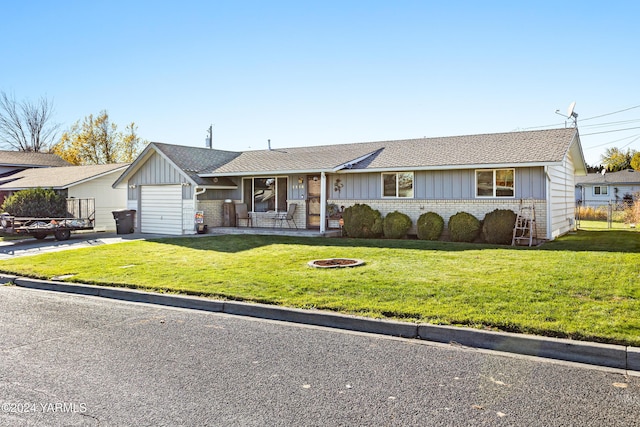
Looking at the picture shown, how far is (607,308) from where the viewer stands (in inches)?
246

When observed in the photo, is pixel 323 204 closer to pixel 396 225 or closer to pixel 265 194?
pixel 396 225

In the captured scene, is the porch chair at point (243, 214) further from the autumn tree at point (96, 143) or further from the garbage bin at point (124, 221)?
the autumn tree at point (96, 143)

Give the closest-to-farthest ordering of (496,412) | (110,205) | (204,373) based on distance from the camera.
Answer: (496,412) → (204,373) → (110,205)

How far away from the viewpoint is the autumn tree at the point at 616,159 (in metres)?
62.8

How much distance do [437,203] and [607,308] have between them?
442 inches

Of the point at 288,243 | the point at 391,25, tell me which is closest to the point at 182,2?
the point at 391,25

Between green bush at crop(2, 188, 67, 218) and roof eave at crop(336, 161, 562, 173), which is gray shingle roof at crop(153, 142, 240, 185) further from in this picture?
green bush at crop(2, 188, 67, 218)

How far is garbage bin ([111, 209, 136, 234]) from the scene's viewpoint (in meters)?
21.0

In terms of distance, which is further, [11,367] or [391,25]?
[391,25]

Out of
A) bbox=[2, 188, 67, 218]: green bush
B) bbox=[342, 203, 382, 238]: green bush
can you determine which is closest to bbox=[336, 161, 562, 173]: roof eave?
bbox=[342, 203, 382, 238]: green bush

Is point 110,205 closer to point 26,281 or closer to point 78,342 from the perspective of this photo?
point 26,281

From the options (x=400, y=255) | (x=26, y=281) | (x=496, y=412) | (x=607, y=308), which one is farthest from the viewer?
(x=400, y=255)

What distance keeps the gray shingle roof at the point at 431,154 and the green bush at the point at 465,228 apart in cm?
186

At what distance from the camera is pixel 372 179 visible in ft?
61.2
